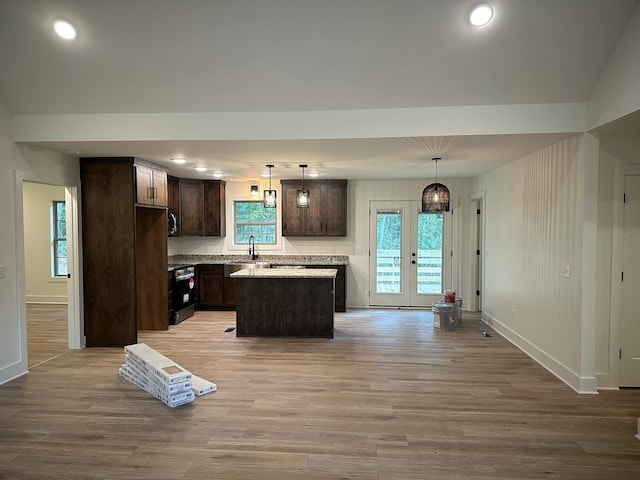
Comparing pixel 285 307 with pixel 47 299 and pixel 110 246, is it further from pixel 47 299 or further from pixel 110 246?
pixel 47 299

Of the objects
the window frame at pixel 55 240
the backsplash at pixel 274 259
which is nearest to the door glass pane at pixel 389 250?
the backsplash at pixel 274 259

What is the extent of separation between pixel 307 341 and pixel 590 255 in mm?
3392

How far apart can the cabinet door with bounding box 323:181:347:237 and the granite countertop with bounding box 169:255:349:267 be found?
1.63ft

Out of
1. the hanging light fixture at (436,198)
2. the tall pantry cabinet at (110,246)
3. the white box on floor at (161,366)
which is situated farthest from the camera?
the tall pantry cabinet at (110,246)

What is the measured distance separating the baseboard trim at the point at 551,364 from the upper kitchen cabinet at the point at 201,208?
17.0ft

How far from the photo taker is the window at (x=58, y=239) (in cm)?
835

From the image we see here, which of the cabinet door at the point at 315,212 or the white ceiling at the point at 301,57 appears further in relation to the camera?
the cabinet door at the point at 315,212

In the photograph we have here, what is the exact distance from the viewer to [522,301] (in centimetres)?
521

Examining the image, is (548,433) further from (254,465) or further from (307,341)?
(307,341)

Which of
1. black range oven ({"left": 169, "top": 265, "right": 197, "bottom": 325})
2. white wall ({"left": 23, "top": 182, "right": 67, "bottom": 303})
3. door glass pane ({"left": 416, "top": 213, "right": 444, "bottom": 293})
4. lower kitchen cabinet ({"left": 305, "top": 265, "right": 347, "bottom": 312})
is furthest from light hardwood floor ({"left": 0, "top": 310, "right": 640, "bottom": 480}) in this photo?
white wall ({"left": 23, "top": 182, "right": 67, "bottom": 303})

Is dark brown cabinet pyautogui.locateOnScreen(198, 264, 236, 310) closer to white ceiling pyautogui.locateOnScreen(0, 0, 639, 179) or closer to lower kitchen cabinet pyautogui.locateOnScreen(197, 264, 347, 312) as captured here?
lower kitchen cabinet pyautogui.locateOnScreen(197, 264, 347, 312)

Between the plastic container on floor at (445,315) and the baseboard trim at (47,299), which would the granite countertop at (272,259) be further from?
the baseboard trim at (47,299)

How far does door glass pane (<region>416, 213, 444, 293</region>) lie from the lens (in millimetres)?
7668

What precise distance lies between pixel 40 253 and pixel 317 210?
5.73m
